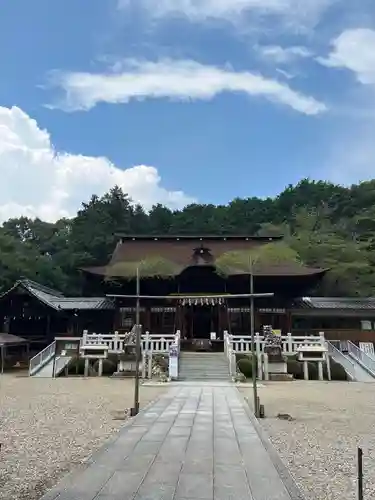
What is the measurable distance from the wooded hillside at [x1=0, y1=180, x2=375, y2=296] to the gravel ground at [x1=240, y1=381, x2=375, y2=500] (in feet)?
83.6

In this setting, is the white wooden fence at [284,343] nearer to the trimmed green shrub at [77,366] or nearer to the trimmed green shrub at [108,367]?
Result: the trimmed green shrub at [108,367]

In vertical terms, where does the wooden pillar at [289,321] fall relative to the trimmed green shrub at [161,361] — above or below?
above

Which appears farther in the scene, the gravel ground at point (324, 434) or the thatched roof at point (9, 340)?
the thatched roof at point (9, 340)

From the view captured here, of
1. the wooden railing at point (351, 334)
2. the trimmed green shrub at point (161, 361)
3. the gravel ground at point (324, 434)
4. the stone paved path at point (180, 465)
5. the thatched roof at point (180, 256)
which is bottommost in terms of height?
the gravel ground at point (324, 434)

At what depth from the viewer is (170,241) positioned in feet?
115

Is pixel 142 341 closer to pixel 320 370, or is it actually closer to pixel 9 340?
pixel 320 370

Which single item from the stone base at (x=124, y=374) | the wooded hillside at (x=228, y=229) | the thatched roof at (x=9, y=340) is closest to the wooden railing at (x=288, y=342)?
the stone base at (x=124, y=374)

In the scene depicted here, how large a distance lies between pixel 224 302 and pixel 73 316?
9701mm

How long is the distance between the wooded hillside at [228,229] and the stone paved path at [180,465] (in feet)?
109

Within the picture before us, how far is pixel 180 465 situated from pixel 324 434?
4191 millimetres

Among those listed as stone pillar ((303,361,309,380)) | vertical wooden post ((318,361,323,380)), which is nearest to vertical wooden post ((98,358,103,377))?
stone pillar ((303,361,309,380))

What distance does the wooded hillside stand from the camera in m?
42.1

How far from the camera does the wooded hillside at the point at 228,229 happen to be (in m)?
42.1

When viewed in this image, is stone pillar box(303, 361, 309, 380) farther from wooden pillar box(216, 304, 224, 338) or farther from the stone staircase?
wooden pillar box(216, 304, 224, 338)
